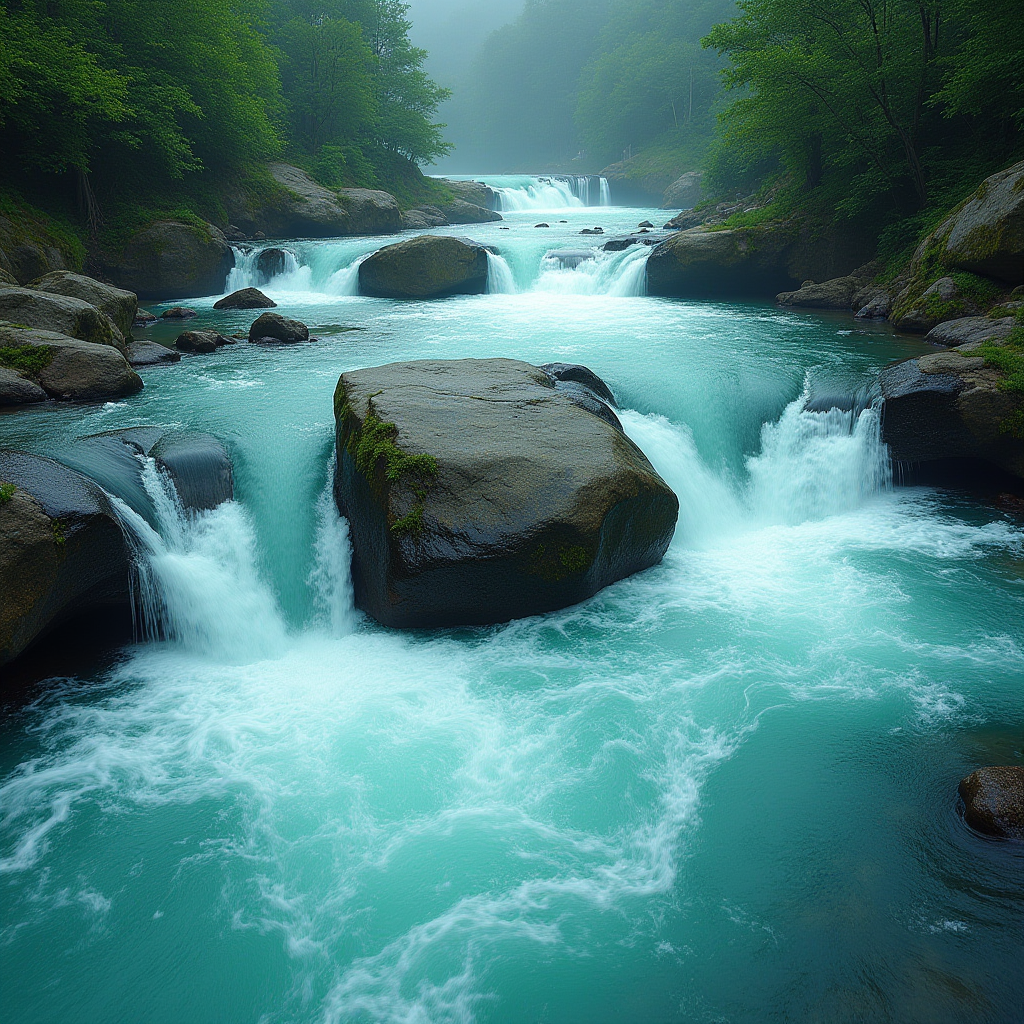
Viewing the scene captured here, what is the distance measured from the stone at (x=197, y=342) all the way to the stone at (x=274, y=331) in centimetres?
83

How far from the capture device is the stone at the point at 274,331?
496 inches

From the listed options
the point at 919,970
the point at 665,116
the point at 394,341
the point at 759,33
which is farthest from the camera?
the point at 665,116

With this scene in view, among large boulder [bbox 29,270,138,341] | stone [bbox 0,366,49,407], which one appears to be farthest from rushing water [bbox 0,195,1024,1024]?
large boulder [bbox 29,270,138,341]

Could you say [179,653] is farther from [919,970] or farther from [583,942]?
[919,970]

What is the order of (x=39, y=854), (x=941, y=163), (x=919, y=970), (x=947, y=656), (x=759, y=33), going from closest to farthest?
(x=919, y=970) → (x=39, y=854) → (x=947, y=656) → (x=941, y=163) → (x=759, y=33)

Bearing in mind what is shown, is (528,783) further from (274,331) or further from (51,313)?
(274,331)

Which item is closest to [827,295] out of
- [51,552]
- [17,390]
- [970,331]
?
[970,331]

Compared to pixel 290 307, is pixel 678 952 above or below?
below

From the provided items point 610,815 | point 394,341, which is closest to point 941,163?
point 394,341

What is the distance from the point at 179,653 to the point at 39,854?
206 centimetres

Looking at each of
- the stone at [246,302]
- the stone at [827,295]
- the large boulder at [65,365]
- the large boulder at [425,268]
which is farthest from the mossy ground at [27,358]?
the stone at [827,295]

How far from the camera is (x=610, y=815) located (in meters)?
4.22

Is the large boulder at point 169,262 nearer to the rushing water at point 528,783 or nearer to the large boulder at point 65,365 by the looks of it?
the large boulder at point 65,365

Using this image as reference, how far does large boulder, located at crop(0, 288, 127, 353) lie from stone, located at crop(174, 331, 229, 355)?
1.83 meters
